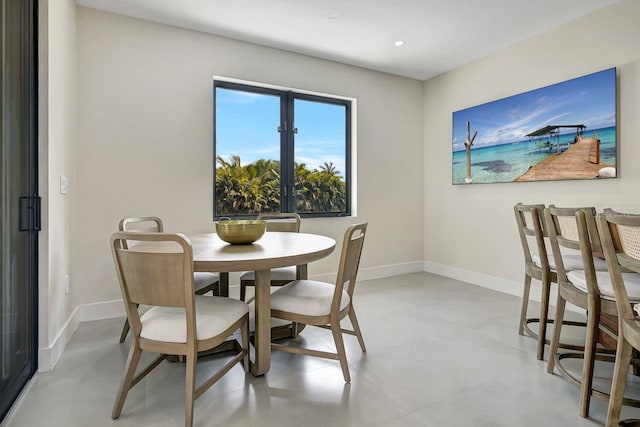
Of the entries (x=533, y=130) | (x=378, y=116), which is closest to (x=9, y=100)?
(x=378, y=116)

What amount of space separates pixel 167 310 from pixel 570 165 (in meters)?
3.40

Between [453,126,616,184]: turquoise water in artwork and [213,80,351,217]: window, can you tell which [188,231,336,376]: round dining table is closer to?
[213,80,351,217]: window

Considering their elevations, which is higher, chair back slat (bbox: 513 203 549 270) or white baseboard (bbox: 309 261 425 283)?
chair back slat (bbox: 513 203 549 270)

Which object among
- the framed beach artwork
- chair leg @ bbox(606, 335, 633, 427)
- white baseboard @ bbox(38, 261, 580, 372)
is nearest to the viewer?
chair leg @ bbox(606, 335, 633, 427)

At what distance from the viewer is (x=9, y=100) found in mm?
1704

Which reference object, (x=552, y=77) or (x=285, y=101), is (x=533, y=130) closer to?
(x=552, y=77)

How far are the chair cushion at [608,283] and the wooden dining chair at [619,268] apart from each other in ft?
0.80

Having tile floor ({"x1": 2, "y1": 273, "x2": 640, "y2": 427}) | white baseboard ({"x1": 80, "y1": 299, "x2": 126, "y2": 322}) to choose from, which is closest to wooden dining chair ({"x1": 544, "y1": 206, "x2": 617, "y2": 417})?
tile floor ({"x1": 2, "y1": 273, "x2": 640, "y2": 427})

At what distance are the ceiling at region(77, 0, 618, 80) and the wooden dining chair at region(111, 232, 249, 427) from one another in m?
2.33

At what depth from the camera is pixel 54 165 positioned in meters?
2.14

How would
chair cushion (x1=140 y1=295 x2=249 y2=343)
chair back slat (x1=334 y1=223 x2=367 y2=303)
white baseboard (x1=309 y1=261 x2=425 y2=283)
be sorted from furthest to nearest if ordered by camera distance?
white baseboard (x1=309 y1=261 x2=425 y2=283) → chair back slat (x1=334 y1=223 x2=367 y2=303) → chair cushion (x1=140 y1=295 x2=249 y2=343)

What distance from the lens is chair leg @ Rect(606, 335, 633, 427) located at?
137 cm

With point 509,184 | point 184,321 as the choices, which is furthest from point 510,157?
point 184,321

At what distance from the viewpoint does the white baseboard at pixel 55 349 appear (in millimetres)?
1997
